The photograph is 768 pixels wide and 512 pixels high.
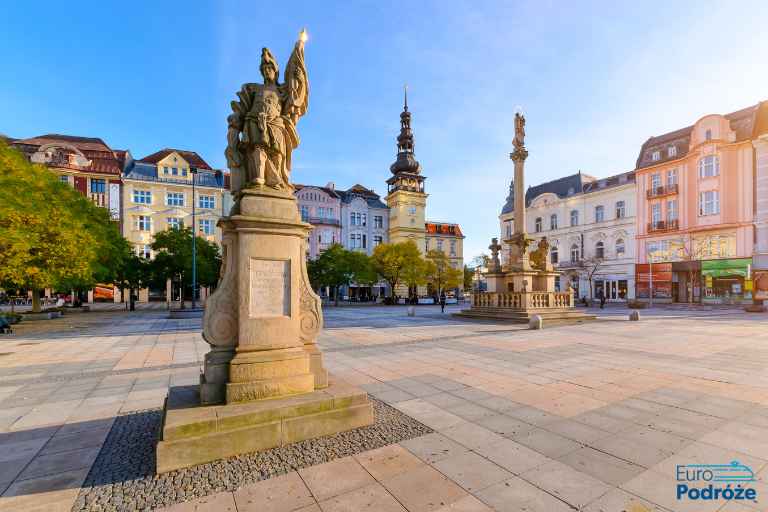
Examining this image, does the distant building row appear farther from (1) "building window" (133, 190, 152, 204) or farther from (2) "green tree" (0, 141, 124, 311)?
(1) "building window" (133, 190, 152, 204)

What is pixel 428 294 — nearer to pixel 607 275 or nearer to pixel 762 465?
pixel 607 275

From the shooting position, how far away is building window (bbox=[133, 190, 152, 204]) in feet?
151

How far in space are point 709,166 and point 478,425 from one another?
154 feet

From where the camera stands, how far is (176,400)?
14.1ft

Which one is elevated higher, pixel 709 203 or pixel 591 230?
pixel 709 203

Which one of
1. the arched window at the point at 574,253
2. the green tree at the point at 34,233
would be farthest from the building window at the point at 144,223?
the arched window at the point at 574,253

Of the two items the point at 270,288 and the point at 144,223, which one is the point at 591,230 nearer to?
the point at 270,288

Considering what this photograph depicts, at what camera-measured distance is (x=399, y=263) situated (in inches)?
1729

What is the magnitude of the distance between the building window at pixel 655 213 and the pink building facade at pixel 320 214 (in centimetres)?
4241

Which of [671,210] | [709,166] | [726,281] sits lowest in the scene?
[726,281]

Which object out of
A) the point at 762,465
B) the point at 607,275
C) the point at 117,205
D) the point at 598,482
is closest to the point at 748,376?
the point at 762,465

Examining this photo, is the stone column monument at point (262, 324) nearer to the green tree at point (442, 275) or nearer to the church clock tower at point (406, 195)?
the green tree at point (442, 275)

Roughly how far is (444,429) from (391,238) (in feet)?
189

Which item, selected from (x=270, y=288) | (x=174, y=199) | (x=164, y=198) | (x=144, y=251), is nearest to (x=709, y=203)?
(x=270, y=288)
